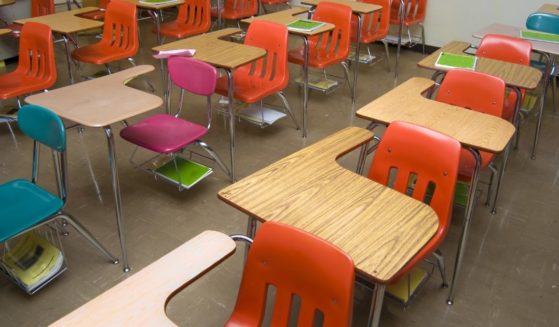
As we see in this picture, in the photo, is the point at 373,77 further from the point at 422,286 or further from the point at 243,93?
the point at 422,286

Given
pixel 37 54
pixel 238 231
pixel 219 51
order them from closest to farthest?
pixel 238 231 → pixel 219 51 → pixel 37 54

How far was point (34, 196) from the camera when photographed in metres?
2.03

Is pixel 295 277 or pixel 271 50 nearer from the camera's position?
pixel 295 277

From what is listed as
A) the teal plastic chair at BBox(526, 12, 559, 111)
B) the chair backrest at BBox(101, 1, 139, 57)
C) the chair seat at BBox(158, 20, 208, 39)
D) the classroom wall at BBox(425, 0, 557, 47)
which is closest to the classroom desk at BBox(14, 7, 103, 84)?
the chair backrest at BBox(101, 1, 139, 57)

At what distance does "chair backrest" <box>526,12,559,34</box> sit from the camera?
3771 millimetres

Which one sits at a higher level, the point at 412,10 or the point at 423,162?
the point at 412,10

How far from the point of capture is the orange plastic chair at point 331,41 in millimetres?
3707

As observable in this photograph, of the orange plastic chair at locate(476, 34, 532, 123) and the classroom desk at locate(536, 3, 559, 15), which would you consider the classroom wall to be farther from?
the orange plastic chair at locate(476, 34, 532, 123)

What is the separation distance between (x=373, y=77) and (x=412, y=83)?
2.43 metres

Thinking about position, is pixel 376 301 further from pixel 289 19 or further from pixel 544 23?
pixel 544 23

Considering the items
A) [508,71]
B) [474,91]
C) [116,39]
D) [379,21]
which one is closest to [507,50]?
[508,71]

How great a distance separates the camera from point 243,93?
3.07 meters

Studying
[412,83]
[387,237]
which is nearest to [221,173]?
[412,83]

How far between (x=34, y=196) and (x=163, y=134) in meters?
0.77
